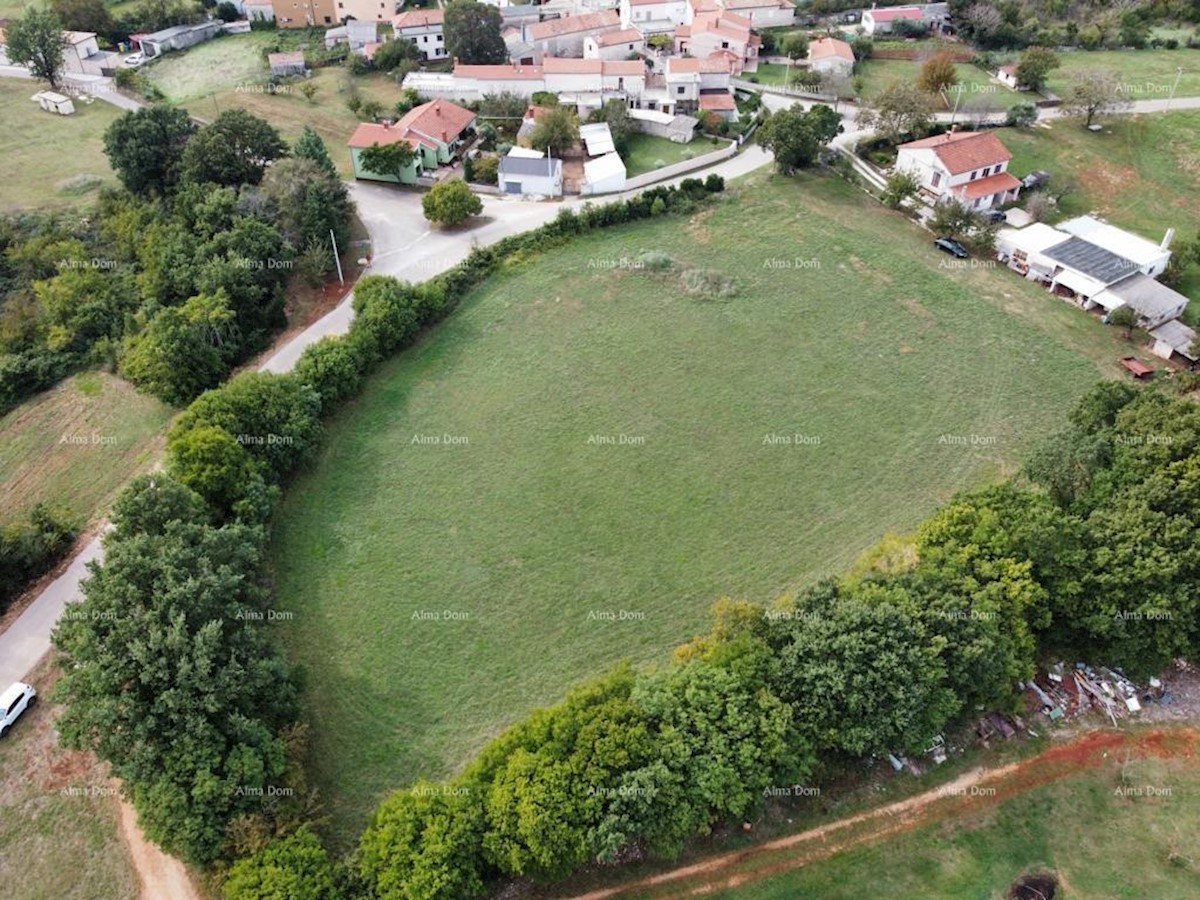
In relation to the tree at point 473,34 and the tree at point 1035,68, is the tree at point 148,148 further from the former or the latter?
the tree at point 1035,68

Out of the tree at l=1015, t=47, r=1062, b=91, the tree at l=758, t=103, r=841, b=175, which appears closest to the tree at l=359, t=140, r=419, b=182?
the tree at l=758, t=103, r=841, b=175

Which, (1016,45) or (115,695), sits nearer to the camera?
(115,695)

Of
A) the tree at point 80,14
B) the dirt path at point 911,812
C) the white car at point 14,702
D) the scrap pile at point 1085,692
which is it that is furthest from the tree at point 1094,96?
the tree at point 80,14

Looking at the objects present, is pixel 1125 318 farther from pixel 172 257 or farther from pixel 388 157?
pixel 172 257

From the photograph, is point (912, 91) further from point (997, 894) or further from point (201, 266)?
point (997, 894)

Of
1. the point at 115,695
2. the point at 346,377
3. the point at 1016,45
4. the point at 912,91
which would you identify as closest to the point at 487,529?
the point at 346,377
